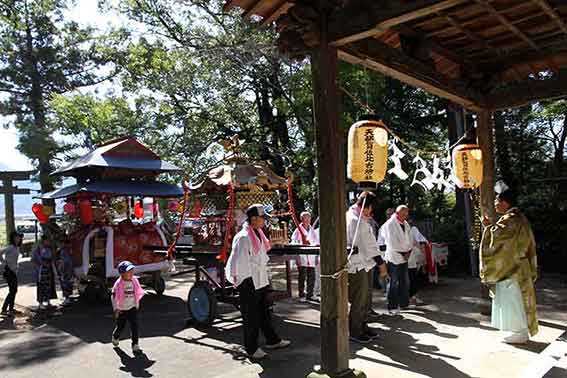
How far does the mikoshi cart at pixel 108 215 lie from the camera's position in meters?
10.0

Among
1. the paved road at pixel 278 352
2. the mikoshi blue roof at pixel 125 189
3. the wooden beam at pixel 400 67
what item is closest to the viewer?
the wooden beam at pixel 400 67

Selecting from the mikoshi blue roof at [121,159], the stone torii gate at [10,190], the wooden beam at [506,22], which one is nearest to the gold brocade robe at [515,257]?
the wooden beam at [506,22]

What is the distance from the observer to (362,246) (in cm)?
680

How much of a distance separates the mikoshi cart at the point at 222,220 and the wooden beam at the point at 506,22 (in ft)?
12.6

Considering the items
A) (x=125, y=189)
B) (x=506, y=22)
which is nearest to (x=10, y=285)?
(x=125, y=189)

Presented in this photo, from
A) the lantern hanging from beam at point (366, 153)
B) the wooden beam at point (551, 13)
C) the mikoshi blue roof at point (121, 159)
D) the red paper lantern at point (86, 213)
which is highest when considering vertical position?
the wooden beam at point (551, 13)

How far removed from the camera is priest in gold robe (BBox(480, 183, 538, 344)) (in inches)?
233

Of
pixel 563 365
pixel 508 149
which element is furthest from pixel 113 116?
pixel 563 365

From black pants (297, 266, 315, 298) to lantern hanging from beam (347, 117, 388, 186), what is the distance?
15.0ft

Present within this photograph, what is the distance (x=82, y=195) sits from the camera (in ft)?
35.2

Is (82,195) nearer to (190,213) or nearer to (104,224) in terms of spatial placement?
(104,224)

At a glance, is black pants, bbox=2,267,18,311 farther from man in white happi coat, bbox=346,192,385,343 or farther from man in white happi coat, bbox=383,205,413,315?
man in white happi coat, bbox=383,205,413,315

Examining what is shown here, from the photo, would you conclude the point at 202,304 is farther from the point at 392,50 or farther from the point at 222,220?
the point at 392,50

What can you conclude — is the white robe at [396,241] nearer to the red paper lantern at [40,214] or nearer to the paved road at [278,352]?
the paved road at [278,352]
